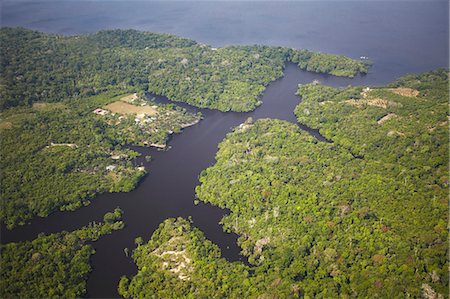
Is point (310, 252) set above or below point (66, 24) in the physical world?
below

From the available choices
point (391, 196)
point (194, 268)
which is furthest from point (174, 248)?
point (391, 196)

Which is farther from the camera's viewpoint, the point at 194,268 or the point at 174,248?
the point at 174,248

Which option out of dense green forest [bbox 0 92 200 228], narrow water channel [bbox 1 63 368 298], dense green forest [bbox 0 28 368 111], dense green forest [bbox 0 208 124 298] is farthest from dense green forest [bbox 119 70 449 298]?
dense green forest [bbox 0 28 368 111]

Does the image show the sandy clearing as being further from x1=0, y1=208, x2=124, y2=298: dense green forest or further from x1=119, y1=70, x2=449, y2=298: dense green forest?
x1=0, y1=208, x2=124, y2=298: dense green forest

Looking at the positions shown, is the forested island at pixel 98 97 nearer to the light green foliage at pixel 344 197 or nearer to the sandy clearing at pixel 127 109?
the sandy clearing at pixel 127 109

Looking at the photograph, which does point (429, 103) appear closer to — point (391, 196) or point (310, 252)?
→ point (391, 196)

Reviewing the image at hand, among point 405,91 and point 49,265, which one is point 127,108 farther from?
point 405,91
